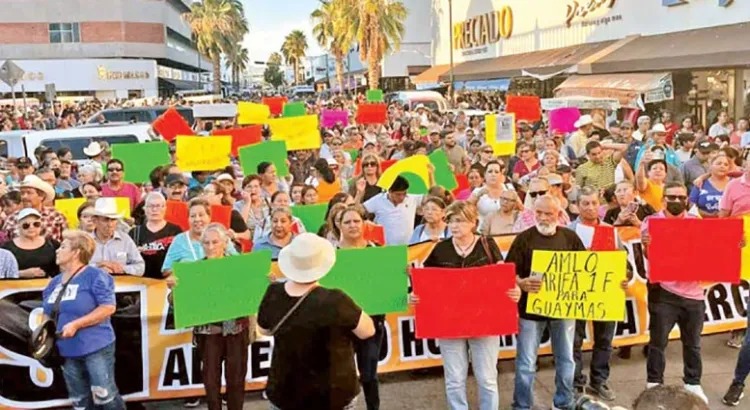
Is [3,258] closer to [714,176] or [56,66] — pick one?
[714,176]

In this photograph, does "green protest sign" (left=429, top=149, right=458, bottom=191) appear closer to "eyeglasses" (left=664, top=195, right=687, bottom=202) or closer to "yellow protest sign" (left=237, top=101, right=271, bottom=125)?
"eyeglasses" (left=664, top=195, right=687, bottom=202)

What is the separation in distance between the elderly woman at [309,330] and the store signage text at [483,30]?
3577 cm

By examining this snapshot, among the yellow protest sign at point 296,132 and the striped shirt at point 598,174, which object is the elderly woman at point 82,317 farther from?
the yellow protest sign at point 296,132

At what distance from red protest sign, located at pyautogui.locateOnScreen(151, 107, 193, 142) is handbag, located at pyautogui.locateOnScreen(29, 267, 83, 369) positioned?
8.13 m

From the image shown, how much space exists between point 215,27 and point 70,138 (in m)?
63.7

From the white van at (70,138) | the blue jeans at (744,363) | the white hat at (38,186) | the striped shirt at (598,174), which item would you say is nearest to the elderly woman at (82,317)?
the white hat at (38,186)

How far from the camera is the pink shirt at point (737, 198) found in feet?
21.0

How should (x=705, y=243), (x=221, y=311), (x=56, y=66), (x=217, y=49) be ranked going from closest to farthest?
(x=221, y=311) < (x=705, y=243) < (x=56, y=66) < (x=217, y=49)

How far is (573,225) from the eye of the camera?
6.05 m

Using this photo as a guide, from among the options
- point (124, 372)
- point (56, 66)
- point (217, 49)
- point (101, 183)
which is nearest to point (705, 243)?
point (124, 372)

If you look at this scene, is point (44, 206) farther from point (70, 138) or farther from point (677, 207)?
point (70, 138)

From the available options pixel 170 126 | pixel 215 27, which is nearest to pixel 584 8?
pixel 170 126

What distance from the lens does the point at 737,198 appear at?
21.2 ft

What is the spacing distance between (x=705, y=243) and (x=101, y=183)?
7.02 metres
